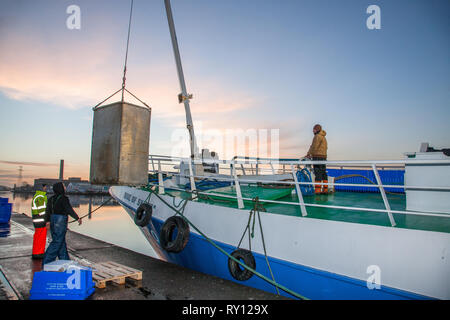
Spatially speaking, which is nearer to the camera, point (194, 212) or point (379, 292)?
point (379, 292)

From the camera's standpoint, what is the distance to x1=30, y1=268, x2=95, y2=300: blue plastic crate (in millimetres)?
3648

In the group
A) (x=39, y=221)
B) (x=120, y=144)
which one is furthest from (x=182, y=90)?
(x=120, y=144)

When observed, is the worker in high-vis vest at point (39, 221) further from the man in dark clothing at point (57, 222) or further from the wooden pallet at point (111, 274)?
the wooden pallet at point (111, 274)

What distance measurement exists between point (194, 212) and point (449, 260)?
164 inches

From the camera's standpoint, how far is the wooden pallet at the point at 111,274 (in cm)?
435

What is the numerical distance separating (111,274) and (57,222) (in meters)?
1.75

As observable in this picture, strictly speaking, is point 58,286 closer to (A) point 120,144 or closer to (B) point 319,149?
(A) point 120,144

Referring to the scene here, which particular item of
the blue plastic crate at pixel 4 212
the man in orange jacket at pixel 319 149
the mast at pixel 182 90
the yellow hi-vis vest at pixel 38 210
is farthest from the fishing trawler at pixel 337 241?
the blue plastic crate at pixel 4 212

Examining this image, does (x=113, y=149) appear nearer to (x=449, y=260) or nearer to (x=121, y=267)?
(x=121, y=267)

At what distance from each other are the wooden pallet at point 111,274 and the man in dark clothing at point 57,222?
0.85 m

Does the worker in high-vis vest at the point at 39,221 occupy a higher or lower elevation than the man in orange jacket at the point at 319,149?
lower

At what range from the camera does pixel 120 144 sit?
13.7 feet
